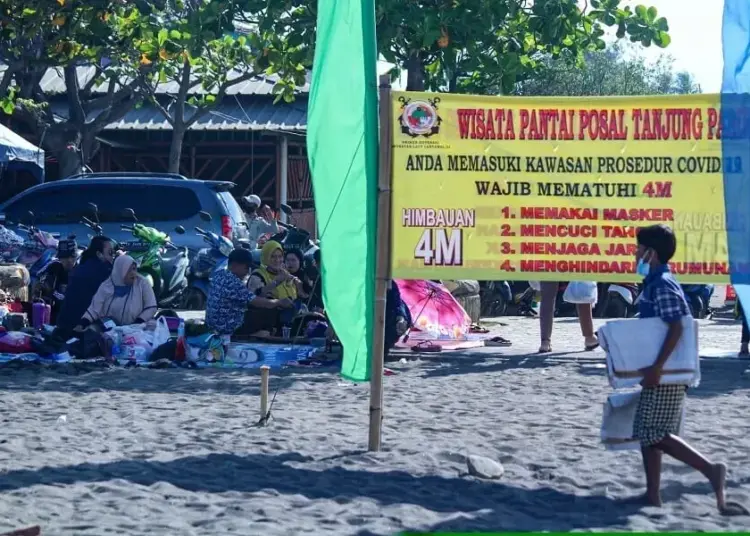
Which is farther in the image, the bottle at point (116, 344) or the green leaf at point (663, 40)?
the green leaf at point (663, 40)

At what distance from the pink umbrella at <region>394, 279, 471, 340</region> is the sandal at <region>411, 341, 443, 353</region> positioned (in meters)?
0.30

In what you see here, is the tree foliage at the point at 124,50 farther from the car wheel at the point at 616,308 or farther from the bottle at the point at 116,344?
the car wheel at the point at 616,308

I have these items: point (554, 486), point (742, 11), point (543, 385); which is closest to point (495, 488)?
point (554, 486)

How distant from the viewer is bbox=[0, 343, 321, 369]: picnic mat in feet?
42.0

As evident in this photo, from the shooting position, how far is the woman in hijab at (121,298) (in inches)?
533

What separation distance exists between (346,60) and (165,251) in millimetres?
11008

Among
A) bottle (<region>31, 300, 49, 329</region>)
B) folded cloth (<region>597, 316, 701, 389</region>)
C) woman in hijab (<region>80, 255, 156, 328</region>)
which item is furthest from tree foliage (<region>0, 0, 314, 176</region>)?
folded cloth (<region>597, 316, 701, 389</region>)

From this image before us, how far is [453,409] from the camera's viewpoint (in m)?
10.0

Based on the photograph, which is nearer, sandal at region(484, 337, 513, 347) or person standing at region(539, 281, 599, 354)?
person standing at region(539, 281, 599, 354)

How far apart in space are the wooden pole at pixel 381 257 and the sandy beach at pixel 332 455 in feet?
0.93

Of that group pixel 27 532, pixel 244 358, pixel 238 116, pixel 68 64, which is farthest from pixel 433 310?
pixel 238 116

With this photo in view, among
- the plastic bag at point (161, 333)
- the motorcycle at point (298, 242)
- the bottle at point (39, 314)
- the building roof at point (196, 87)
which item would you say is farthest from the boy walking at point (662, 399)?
the building roof at point (196, 87)

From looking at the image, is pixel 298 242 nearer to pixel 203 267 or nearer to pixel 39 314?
pixel 39 314

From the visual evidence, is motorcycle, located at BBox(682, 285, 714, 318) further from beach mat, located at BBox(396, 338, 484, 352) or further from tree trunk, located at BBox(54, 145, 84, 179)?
tree trunk, located at BBox(54, 145, 84, 179)
